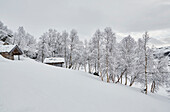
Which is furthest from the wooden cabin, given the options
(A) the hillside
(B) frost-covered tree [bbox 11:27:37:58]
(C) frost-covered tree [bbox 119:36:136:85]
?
(A) the hillside

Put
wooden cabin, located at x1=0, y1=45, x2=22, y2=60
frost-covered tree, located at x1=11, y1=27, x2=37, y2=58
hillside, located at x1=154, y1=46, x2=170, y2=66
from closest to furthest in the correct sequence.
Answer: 1. hillside, located at x1=154, y1=46, x2=170, y2=66
2. wooden cabin, located at x1=0, y1=45, x2=22, y2=60
3. frost-covered tree, located at x1=11, y1=27, x2=37, y2=58

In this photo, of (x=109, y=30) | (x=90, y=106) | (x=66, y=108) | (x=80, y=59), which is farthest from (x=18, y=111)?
(x=80, y=59)

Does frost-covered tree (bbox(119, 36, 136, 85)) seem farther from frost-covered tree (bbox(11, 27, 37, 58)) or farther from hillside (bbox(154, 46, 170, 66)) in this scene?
frost-covered tree (bbox(11, 27, 37, 58))

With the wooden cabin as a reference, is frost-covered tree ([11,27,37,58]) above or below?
above

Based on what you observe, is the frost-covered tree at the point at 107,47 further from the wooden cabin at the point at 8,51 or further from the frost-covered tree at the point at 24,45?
the frost-covered tree at the point at 24,45

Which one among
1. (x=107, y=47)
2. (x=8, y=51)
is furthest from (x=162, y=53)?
(x=8, y=51)

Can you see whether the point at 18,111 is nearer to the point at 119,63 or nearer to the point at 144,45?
the point at 144,45

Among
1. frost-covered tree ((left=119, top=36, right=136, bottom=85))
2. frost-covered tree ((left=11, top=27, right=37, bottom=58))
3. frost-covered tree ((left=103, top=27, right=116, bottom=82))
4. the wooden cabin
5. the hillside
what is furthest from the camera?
frost-covered tree ((left=11, top=27, right=37, bottom=58))

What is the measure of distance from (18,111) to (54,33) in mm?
33928

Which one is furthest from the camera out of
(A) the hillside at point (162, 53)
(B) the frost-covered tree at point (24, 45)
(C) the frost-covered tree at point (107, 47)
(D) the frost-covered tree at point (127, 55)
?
(B) the frost-covered tree at point (24, 45)

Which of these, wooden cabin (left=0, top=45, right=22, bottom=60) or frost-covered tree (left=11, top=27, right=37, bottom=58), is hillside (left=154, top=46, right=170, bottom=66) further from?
frost-covered tree (left=11, top=27, right=37, bottom=58)

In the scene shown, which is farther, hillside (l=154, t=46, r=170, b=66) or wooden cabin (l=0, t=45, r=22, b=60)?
wooden cabin (l=0, t=45, r=22, b=60)

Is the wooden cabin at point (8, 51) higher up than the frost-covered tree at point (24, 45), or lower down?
lower down

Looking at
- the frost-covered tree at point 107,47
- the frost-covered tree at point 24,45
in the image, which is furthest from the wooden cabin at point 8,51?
the frost-covered tree at point 107,47
